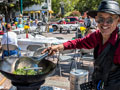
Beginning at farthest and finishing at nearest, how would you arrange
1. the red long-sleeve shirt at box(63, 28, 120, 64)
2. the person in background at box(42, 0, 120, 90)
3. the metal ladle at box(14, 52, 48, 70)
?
1. the metal ladle at box(14, 52, 48, 70)
2. the red long-sleeve shirt at box(63, 28, 120, 64)
3. the person in background at box(42, 0, 120, 90)

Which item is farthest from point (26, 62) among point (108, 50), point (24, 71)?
point (108, 50)

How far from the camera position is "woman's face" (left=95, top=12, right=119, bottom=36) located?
1700mm

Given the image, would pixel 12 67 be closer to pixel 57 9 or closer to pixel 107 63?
pixel 107 63

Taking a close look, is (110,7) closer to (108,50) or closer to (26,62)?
(108,50)

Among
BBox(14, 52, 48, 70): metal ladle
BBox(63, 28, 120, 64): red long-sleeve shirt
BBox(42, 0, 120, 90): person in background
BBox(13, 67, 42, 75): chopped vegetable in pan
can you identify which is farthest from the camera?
BBox(14, 52, 48, 70): metal ladle

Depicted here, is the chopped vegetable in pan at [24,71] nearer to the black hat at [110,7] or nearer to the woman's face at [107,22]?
the woman's face at [107,22]

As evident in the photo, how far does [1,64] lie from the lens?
2178 millimetres

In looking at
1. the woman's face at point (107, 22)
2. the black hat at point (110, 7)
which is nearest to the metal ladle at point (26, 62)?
the woman's face at point (107, 22)

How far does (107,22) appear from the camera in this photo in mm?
1699

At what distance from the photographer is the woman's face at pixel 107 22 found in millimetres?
1700

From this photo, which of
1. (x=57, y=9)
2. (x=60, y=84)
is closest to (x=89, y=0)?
(x=57, y=9)

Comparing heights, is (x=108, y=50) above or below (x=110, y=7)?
below

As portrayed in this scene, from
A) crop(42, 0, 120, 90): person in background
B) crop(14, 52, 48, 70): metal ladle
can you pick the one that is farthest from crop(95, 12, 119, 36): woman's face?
crop(14, 52, 48, 70): metal ladle

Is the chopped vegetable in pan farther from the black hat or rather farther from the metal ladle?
the black hat
